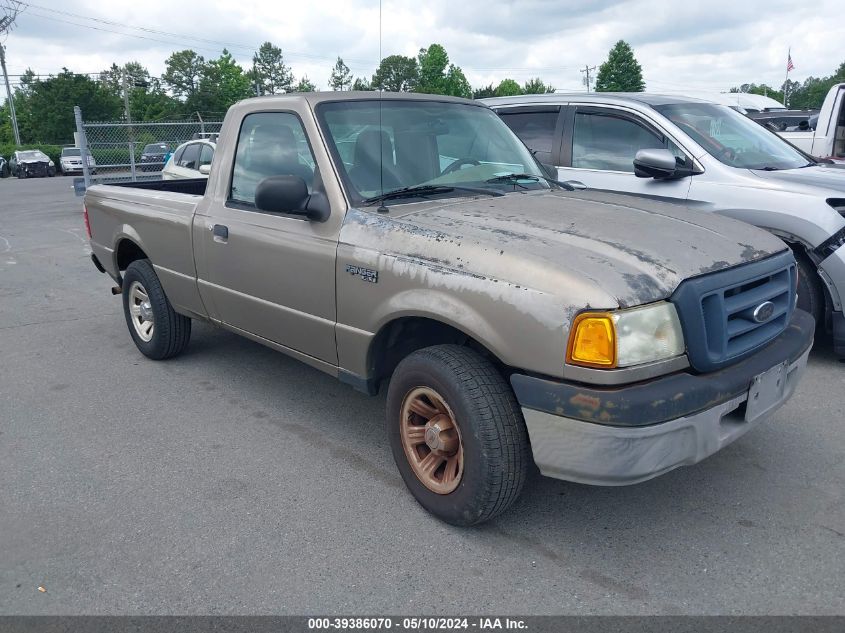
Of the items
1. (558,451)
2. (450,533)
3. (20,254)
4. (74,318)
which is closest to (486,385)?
(558,451)

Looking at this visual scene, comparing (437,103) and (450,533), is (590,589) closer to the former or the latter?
(450,533)

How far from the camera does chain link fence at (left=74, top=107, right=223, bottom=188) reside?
15.4 metres

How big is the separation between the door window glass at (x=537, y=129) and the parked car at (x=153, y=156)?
13324 millimetres

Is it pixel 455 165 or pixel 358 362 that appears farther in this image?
pixel 455 165

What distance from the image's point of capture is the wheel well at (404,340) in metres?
3.27

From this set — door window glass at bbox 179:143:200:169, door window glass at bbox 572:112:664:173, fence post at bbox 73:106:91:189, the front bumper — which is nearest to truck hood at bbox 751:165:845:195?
door window glass at bbox 572:112:664:173

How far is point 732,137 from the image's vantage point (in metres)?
5.99

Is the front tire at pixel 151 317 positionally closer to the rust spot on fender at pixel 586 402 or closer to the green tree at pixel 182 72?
the rust spot on fender at pixel 586 402

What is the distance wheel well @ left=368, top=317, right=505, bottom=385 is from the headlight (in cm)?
66

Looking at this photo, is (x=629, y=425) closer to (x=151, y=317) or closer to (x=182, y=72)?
(x=151, y=317)

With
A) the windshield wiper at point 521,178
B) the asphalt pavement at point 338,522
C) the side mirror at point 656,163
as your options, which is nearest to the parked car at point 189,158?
the asphalt pavement at point 338,522

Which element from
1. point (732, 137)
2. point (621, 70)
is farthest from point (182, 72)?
point (732, 137)

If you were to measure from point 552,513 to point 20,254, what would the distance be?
9988 millimetres

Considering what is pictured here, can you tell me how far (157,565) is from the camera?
2891mm
